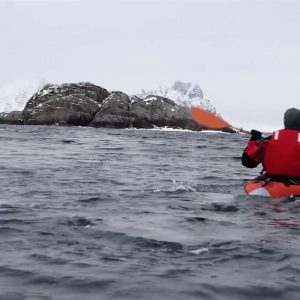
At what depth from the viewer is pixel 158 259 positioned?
488 centimetres

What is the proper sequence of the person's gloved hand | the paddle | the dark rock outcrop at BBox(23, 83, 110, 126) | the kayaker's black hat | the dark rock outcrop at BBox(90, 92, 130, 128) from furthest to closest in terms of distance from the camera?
the dark rock outcrop at BBox(23, 83, 110, 126) < the dark rock outcrop at BBox(90, 92, 130, 128) < the paddle < the person's gloved hand < the kayaker's black hat

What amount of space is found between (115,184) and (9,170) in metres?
3.40

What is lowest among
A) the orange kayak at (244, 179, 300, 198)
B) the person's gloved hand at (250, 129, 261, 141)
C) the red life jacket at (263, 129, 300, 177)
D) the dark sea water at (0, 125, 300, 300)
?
the dark sea water at (0, 125, 300, 300)

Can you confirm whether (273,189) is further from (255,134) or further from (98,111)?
(98,111)

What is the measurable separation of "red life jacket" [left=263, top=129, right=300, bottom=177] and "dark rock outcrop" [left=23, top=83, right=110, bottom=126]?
182ft

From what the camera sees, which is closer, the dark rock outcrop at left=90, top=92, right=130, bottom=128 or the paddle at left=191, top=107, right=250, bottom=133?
the paddle at left=191, top=107, right=250, bottom=133

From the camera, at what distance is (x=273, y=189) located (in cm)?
876

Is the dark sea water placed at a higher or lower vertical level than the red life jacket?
lower

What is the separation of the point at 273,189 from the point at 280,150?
694mm

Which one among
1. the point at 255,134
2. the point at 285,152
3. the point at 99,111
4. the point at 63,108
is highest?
the point at 63,108

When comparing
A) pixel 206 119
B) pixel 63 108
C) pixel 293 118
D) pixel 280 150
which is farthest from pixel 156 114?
pixel 280 150

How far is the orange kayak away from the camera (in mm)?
8617

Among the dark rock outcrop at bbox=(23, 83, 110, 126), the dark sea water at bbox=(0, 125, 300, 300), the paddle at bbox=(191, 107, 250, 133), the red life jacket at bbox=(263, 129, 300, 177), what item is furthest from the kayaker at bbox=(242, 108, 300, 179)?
the dark rock outcrop at bbox=(23, 83, 110, 126)

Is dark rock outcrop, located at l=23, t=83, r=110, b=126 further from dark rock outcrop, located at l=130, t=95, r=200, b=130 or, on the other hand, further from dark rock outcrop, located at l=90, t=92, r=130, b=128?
dark rock outcrop, located at l=130, t=95, r=200, b=130
